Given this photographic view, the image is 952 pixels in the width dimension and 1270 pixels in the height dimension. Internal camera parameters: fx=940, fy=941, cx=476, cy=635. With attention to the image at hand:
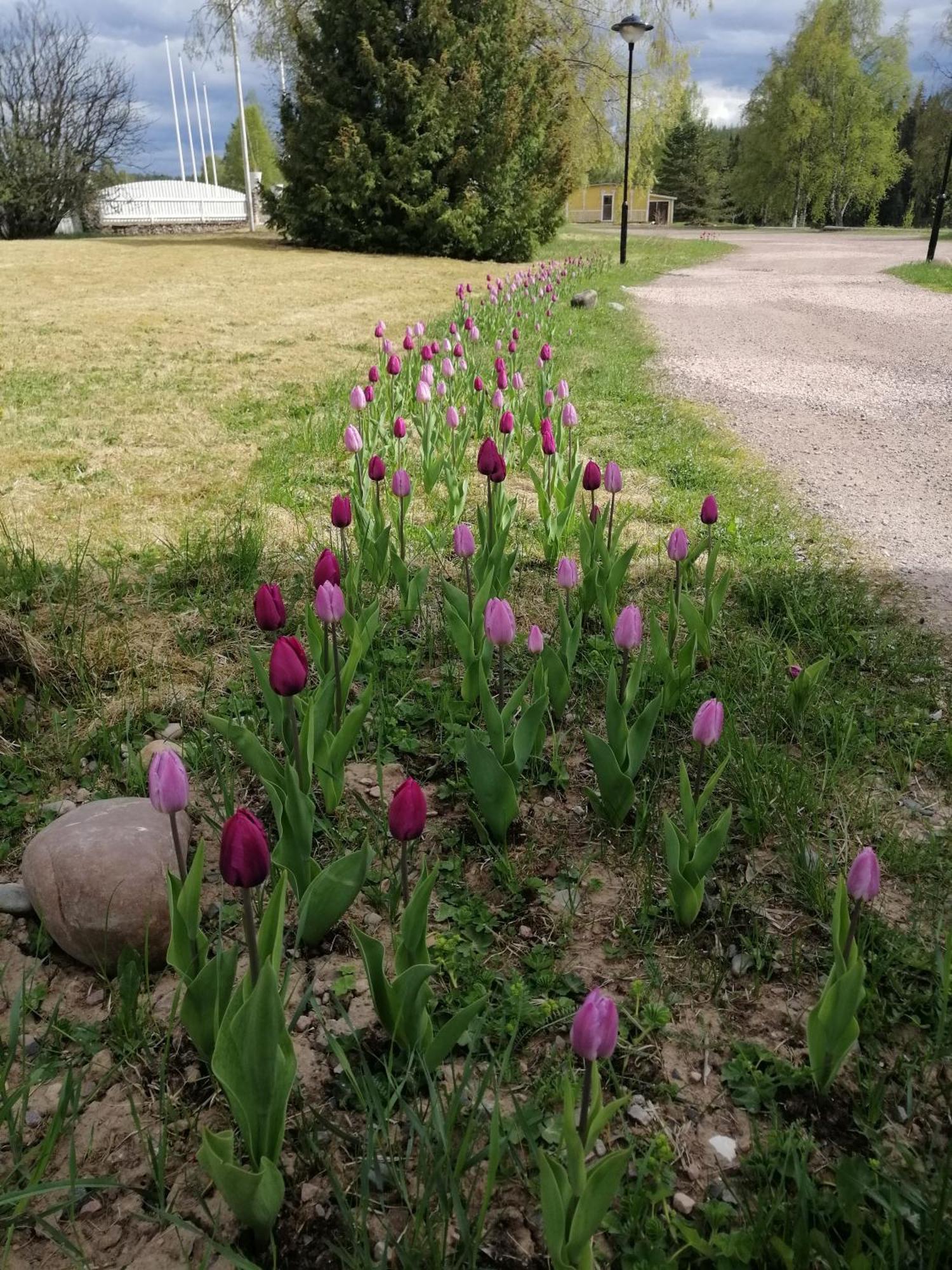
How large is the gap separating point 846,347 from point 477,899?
32.8 ft

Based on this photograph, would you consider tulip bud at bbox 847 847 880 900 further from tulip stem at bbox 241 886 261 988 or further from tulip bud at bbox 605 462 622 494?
tulip bud at bbox 605 462 622 494

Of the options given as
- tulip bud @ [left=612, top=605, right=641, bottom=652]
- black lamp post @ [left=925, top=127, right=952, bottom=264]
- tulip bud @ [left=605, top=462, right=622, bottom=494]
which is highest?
black lamp post @ [left=925, top=127, right=952, bottom=264]

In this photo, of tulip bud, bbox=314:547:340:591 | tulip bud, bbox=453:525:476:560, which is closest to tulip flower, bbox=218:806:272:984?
tulip bud, bbox=314:547:340:591

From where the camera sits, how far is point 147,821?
2012mm

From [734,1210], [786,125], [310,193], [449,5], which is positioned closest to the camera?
[734,1210]

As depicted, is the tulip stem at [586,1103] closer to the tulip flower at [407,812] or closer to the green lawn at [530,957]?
the green lawn at [530,957]

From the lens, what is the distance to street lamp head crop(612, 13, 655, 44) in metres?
18.7

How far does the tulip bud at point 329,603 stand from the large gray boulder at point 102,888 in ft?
1.85

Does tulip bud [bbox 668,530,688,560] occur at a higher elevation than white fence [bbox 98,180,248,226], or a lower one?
lower

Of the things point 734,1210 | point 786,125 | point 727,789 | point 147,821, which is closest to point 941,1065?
point 734,1210

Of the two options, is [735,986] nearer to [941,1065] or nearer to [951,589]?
[941,1065]

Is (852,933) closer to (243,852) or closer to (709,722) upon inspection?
(709,722)

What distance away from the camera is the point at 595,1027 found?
1.15 m

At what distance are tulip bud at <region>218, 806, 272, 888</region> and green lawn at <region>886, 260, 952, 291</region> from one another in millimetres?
18072
